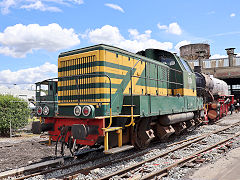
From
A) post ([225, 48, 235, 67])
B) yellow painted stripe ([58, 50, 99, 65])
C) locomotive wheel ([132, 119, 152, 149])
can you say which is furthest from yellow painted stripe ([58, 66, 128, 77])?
post ([225, 48, 235, 67])

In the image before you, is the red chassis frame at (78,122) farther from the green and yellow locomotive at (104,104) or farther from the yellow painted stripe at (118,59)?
the yellow painted stripe at (118,59)

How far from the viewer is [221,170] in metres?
5.34

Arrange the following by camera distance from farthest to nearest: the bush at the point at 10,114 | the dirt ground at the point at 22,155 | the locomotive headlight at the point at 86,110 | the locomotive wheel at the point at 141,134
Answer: the bush at the point at 10,114 < the locomotive wheel at the point at 141,134 < the dirt ground at the point at 22,155 < the locomotive headlight at the point at 86,110

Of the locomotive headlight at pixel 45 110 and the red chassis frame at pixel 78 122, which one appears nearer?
the red chassis frame at pixel 78 122

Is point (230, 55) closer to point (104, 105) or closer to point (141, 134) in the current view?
point (141, 134)

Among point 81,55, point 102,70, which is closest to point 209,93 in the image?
point 102,70

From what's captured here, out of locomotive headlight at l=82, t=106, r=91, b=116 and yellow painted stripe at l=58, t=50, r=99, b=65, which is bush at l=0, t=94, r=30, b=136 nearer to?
yellow painted stripe at l=58, t=50, r=99, b=65

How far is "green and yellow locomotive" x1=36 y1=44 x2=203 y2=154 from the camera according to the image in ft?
18.3

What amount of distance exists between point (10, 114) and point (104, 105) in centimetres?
896

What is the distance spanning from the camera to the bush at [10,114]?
1248 cm

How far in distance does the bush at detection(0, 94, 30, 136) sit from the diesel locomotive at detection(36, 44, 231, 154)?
22.6 ft

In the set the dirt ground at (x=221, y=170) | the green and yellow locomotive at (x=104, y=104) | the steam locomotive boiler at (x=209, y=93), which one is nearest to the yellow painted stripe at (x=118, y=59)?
the green and yellow locomotive at (x=104, y=104)

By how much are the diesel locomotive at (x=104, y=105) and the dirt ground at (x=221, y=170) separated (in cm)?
186

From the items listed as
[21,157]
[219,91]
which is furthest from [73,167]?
[219,91]
